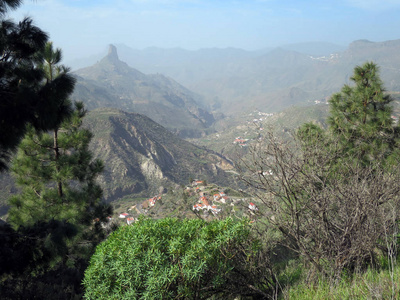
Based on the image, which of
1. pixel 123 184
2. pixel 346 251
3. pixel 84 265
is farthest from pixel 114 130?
pixel 346 251

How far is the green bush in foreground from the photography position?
10.4 ft

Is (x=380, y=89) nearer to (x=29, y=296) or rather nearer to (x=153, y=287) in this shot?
(x=153, y=287)

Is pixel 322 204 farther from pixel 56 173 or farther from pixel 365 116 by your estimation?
pixel 56 173

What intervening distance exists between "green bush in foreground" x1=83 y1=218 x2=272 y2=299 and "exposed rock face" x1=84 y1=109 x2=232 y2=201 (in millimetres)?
65821

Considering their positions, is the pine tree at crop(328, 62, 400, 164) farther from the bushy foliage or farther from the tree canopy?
the tree canopy

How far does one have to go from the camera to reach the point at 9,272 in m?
4.43

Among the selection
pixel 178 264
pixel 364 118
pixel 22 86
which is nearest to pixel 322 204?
pixel 178 264

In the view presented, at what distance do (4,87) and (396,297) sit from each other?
18.4ft

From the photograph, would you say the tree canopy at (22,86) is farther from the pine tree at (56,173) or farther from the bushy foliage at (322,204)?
the bushy foliage at (322,204)

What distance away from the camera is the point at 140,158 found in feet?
281

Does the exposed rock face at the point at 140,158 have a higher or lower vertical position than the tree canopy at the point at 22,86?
lower

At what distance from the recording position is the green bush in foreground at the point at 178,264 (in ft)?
10.4

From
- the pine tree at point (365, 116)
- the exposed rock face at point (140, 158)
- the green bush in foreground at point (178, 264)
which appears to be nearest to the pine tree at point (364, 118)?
the pine tree at point (365, 116)

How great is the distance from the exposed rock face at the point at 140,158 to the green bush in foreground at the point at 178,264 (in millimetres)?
65821
